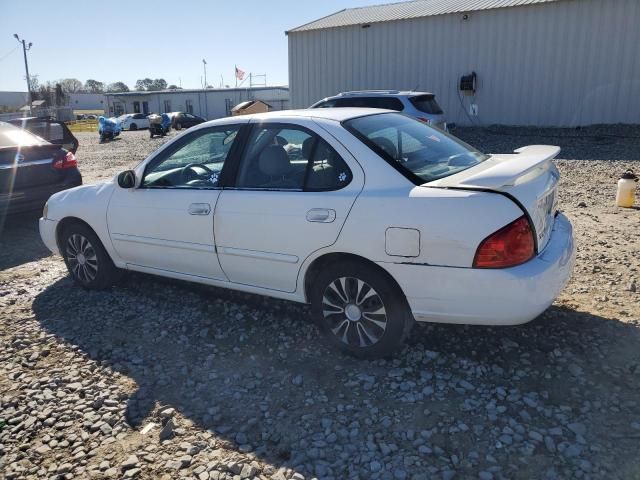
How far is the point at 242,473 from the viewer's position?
8.27 feet

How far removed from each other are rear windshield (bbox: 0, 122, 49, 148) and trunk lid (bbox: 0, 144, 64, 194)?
14 cm

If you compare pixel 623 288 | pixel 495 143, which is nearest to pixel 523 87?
pixel 495 143

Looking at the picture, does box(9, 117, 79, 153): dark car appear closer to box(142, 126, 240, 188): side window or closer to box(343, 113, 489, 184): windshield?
box(142, 126, 240, 188): side window

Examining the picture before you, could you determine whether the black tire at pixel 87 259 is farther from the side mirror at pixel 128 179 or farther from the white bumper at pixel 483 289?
the white bumper at pixel 483 289

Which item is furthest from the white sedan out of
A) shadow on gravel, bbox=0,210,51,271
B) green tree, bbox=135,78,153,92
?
green tree, bbox=135,78,153,92

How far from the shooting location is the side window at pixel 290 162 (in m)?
3.42

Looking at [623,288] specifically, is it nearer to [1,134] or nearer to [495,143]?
[1,134]

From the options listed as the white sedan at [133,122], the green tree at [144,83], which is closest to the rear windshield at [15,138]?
the white sedan at [133,122]

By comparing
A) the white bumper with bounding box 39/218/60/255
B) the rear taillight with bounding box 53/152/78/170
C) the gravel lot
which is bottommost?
the gravel lot

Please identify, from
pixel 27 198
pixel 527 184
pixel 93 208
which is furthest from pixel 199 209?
pixel 27 198

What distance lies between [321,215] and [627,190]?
18.6ft

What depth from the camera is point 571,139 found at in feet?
48.4

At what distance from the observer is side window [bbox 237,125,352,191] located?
3.42 meters

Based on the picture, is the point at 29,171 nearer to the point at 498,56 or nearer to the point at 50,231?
the point at 50,231
